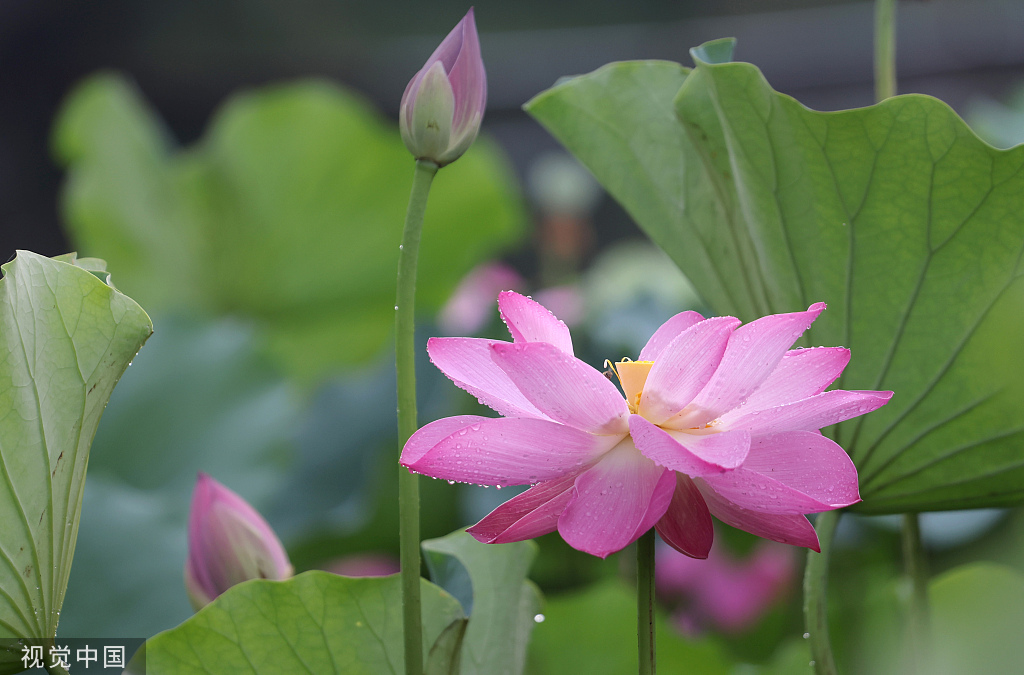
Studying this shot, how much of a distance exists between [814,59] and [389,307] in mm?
1767

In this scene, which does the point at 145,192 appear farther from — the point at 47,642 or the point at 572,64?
the point at 572,64

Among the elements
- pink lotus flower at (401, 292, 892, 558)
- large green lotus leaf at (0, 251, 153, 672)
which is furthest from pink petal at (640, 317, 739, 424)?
large green lotus leaf at (0, 251, 153, 672)

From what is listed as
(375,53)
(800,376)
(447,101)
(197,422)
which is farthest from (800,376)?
(375,53)

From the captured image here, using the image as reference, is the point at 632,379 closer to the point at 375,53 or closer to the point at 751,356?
the point at 751,356

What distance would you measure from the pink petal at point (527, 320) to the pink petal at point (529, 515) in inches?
1.4

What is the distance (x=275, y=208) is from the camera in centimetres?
90

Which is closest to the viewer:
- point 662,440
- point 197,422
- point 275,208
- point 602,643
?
point 662,440

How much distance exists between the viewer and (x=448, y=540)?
268 mm

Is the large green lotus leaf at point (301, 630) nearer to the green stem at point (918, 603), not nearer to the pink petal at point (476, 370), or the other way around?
the pink petal at point (476, 370)

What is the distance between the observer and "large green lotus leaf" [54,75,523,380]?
88 cm

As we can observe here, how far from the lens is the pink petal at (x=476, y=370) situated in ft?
0.67

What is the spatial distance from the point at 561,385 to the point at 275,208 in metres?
0.78

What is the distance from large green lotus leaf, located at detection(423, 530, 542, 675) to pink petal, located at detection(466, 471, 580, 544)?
0.06 m

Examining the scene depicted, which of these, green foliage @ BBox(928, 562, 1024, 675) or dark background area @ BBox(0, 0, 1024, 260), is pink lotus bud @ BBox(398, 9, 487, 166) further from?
dark background area @ BBox(0, 0, 1024, 260)
